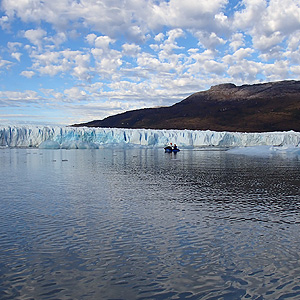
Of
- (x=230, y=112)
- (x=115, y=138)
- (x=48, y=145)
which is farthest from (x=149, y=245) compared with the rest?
(x=230, y=112)

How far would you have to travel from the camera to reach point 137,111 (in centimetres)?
15212

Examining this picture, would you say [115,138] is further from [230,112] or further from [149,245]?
[230,112]

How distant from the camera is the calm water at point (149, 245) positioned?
4.13 meters

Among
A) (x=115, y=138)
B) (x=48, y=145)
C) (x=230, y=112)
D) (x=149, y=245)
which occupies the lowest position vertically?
(x=149, y=245)

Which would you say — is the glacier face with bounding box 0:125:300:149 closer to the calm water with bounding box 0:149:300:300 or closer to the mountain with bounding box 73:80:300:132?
the calm water with bounding box 0:149:300:300

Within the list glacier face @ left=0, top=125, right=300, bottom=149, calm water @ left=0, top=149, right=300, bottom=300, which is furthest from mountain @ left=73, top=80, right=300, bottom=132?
calm water @ left=0, top=149, right=300, bottom=300

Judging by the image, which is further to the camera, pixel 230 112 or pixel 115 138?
pixel 230 112

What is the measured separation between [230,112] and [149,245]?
130 metres

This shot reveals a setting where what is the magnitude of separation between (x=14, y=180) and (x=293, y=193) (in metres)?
10.0

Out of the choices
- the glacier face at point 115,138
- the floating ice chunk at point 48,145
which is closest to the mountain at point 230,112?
the glacier face at point 115,138

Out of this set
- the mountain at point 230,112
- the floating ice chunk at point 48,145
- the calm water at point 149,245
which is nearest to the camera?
the calm water at point 149,245

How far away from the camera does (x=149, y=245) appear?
5.52m

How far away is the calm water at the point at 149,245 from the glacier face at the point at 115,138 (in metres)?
34.2

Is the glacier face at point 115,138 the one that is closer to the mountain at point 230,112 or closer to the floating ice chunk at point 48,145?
the floating ice chunk at point 48,145
